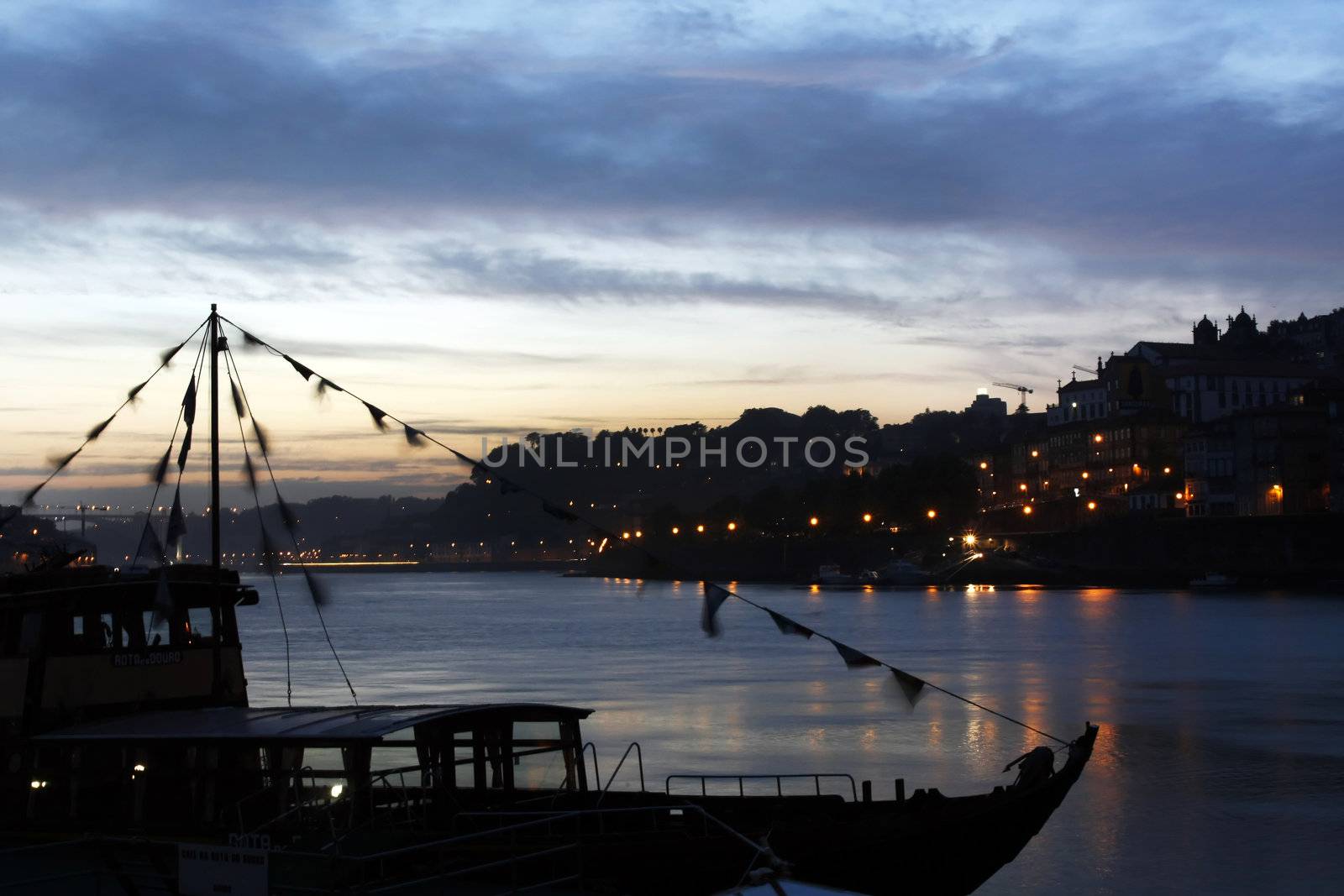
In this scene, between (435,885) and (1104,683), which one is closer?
(435,885)

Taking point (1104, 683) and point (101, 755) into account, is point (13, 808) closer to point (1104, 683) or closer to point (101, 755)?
point (101, 755)

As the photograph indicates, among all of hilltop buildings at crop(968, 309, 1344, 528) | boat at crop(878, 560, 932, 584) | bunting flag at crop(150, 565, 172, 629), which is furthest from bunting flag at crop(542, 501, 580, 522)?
boat at crop(878, 560, 932, 584)

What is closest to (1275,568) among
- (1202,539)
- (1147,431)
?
(1202,539)

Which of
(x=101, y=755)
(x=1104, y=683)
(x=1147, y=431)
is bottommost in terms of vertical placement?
(x=1104, y=683)

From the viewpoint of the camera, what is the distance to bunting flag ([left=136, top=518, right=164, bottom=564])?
16906 millimetres

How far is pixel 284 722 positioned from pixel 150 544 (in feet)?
13.2

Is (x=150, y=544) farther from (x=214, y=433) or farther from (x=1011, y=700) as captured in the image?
(x=1011, y=700)

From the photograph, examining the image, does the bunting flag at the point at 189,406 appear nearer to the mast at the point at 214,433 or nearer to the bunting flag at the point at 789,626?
A: the mast at the point at 214,433

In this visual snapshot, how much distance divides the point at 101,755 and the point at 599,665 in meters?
52.6

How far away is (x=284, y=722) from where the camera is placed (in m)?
14.2

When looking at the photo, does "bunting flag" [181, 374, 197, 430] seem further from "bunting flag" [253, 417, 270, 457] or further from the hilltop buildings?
the hilltop buildings

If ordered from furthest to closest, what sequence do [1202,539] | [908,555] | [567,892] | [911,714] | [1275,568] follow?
[908,555], [1202,539], [1275,568], [911,714], [567,892]

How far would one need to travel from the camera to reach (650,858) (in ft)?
45.5

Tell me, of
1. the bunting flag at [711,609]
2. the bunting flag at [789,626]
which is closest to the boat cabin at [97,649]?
the bunting flag at [711,609]
